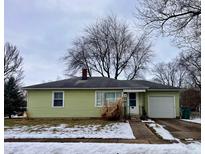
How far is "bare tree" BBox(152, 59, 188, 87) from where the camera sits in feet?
166

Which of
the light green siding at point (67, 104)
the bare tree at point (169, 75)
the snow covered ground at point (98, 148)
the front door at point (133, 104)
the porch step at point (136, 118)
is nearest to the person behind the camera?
the snow covered ground at point (98, 148)

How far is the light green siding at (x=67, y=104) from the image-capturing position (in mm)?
19734

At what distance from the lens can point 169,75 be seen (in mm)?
52188

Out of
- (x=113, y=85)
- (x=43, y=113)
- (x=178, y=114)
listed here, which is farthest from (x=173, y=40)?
(x=43, y=113)

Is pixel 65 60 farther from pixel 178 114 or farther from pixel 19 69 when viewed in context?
pixel 178 114

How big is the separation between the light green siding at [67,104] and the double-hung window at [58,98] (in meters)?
0.25

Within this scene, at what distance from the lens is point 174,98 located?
21.1m

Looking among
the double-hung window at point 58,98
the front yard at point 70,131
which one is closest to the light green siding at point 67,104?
the double-hung window at point 58,98

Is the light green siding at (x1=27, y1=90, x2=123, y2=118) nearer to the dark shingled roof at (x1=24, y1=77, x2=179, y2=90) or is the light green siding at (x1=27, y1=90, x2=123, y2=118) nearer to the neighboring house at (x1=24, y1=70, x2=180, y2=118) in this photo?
the neighboring house at (x1=24, y1=70, x2=180, y2=118)

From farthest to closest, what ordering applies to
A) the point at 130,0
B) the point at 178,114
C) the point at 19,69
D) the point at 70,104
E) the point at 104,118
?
the point at 19,69, the point at 178,114, the point at 70,104, the point at 104,118, the point at 130,0

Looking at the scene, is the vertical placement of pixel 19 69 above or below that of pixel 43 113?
above

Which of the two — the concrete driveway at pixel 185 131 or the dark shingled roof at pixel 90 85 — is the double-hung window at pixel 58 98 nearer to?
the dark shingled roof at pixel 90 85

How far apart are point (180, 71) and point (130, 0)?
38.4 meters

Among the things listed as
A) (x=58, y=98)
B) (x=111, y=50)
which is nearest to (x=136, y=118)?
(x=58, y=98)
